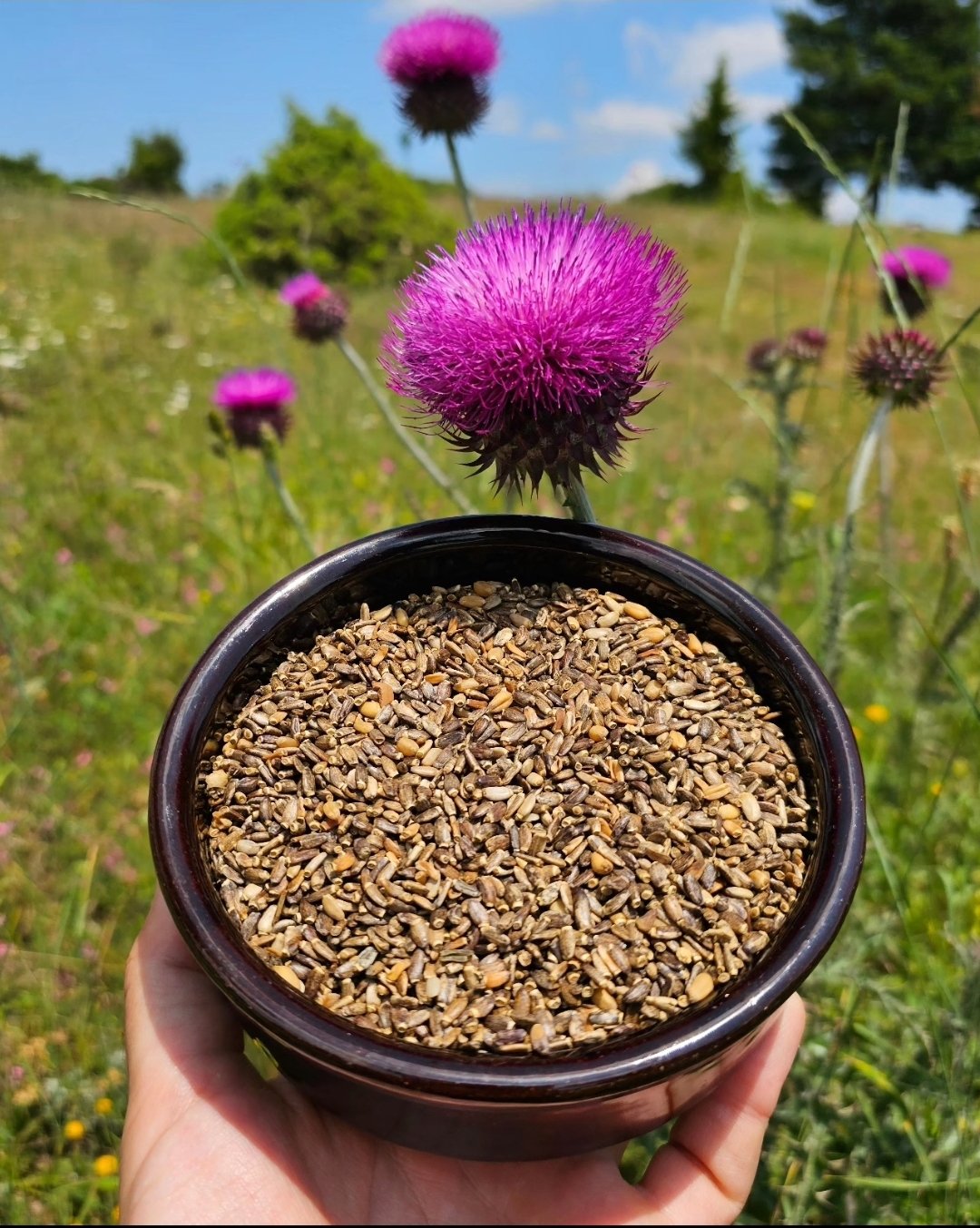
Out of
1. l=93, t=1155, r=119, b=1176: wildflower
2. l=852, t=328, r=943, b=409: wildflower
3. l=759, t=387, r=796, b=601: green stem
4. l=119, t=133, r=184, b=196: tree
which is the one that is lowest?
l=93, t=1155, r=119, b=1176: wildflower

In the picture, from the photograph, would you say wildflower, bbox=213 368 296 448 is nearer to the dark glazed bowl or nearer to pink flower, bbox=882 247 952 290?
the dark glazed bowl

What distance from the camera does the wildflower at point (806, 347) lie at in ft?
9.11

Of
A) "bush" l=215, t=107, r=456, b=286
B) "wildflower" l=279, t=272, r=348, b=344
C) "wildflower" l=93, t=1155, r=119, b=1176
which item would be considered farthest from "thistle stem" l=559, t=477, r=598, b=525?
"bush" l=215, t=107, r=456, b=286

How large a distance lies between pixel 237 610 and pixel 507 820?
7.59 ft


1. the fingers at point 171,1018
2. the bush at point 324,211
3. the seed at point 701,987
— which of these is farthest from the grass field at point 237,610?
the bush at point 324,211

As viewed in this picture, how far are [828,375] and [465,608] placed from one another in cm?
934

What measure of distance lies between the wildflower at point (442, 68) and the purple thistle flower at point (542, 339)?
5.04 ft

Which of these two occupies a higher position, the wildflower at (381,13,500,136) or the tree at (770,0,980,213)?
the tree at (770,0,980,213)

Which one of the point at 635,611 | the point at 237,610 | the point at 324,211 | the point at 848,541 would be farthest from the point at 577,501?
the point at 324,211

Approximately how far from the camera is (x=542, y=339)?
1352mm

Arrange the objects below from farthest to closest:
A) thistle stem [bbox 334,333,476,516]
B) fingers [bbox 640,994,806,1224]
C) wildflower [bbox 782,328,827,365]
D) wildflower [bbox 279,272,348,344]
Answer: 1. wildflower [bbox 279,272,348,344]
2. wildflower [bbox 782,328,827,365]
3. thistle stem [bbox 334,333,476,516]
4. fingers [bbox 640,994,806,1224]

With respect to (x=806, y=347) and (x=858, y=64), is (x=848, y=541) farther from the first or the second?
(x=858, y=64)

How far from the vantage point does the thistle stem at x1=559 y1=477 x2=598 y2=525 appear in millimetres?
1491

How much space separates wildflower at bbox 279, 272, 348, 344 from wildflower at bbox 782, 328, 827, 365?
1580mm
